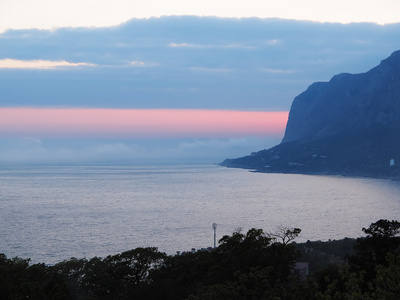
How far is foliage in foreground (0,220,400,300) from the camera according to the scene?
2112 cm

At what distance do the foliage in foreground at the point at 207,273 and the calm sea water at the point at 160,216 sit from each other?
22.3m

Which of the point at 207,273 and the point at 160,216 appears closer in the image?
the point at 207,273

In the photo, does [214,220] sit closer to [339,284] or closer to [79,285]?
[79,285]

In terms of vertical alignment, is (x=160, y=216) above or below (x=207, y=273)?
below

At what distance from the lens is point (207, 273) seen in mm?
29359

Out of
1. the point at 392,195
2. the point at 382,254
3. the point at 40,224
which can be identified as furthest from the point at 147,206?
the point at 382,254

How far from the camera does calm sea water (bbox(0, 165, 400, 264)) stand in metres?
62.8

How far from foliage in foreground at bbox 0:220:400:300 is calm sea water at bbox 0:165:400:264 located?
73.1 feet

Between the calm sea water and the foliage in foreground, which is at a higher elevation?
the foliage in foreground

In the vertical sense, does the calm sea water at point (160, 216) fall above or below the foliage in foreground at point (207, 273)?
below

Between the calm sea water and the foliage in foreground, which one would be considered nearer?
the foliage in foreground

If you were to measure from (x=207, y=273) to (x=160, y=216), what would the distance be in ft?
199

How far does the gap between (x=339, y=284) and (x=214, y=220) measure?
64.4 meters

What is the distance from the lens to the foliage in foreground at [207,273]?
69.3 feet
